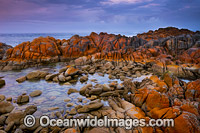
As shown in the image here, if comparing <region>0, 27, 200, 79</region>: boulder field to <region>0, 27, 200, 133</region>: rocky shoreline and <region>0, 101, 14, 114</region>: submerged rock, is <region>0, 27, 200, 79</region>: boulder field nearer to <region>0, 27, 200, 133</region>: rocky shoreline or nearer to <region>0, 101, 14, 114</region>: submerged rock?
<region>0, 27, 200, 133</region>: rocky shoreline

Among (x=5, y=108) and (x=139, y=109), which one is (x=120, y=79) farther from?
(x=5, y=108)

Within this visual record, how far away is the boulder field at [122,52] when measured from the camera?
25487 mm

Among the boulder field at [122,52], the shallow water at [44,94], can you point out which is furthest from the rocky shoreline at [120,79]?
the shallow water at [44,94]

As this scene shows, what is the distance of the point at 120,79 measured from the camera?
21219 millimetres

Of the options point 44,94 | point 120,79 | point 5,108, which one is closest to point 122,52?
point 120,79

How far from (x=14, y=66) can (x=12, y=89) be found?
1676 cm

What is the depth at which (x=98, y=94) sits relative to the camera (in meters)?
15.0

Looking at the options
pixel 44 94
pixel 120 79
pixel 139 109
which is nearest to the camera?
pixel 139 109

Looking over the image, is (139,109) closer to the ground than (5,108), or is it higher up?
higher up

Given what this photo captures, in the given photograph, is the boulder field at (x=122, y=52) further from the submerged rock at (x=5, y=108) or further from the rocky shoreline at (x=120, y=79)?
the submerged rock at (x=5, y=108)

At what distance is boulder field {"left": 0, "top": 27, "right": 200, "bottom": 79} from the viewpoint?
2549cm

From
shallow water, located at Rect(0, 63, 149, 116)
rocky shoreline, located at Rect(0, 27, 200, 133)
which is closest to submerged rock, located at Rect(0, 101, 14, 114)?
rocky shoreline, located at Rect(0, 27, 200, 133)

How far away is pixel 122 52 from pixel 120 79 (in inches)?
613

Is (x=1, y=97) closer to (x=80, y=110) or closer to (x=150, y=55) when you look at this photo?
(x=80, y=110)
